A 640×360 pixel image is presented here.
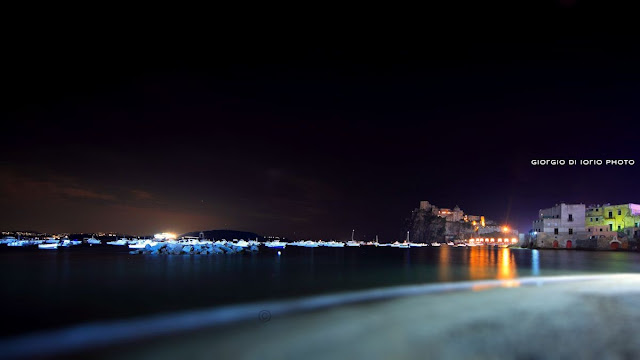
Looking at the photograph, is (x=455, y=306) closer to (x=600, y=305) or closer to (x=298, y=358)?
(x=600, y=305)

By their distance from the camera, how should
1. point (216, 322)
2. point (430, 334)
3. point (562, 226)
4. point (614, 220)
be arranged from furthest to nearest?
point (562, 226) < point (614, 220) < point (216, 322) < point (430, 334)

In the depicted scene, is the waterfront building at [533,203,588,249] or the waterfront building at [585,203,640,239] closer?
the waterfront building at [585,203,640,239]

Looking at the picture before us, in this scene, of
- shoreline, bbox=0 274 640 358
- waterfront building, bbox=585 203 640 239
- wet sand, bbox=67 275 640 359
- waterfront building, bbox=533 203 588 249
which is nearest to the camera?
wet sand, bbox=67 275 640 359

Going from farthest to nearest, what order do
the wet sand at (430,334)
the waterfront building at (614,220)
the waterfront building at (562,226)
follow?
the waterfront building at (562,226), the waterfront building at (614,220), the wet sand at (430,334)

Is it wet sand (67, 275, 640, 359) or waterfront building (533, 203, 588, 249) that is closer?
wet sand (67, 275, 640, 359)

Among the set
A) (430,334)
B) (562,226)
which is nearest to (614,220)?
(562,226)

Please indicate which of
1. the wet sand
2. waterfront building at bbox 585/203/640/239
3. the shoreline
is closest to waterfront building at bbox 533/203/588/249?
waterfront building at bbox 585/203/640/239

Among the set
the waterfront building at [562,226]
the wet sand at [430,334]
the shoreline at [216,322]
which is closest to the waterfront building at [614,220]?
the waterfront building at [562,226]

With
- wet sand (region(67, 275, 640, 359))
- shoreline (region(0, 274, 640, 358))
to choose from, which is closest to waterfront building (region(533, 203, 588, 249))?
shoreline (region(0, 274, 640, 358))

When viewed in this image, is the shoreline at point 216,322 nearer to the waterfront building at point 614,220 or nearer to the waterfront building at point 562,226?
the waterfront building at point 614,220

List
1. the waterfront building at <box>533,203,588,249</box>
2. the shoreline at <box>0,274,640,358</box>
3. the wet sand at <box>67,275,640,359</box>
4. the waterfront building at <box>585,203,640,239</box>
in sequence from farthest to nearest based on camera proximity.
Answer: the waterfront building at <box>533,203,588,249</box>, the waterfront building at <box>585,203,640,239</box>, the shoreline at <box>0,274,640,358</box>, the wet sand at <box>67,275,640,359</box>

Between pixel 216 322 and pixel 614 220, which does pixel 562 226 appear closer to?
pixel 614 220

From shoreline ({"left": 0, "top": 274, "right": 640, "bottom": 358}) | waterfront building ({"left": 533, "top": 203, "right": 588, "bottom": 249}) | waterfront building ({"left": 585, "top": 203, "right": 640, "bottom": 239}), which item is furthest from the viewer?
waterfront building ({"left": 533, "top": 203, "right": 588, "bottom": 249})

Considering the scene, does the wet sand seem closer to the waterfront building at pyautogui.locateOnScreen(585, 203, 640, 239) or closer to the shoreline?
the shoreline
